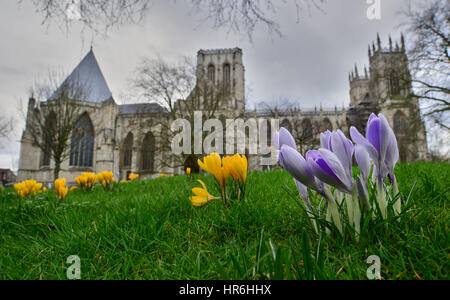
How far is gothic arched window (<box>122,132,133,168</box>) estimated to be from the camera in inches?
1435

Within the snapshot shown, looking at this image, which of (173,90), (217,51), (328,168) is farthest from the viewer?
(217,51)

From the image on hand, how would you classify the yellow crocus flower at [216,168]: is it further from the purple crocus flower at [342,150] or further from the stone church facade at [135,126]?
the stone church facade at [135,126]

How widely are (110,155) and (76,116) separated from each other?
51.5 ft

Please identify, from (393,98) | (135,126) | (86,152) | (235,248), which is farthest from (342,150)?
(86,152)

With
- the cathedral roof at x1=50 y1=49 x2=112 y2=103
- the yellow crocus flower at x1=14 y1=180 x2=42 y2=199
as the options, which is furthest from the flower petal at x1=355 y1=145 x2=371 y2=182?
the cathedral roof at x1=50 y1=49 x2=112 y2=103

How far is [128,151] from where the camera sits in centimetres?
3675

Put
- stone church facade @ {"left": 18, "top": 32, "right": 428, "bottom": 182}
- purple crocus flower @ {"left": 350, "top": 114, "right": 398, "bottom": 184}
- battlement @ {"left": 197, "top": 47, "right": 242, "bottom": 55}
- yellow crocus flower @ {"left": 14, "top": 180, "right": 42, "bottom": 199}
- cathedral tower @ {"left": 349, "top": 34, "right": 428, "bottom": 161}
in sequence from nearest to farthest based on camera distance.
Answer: purple crocus flower @ {"left": 350, "top": 114, "right": 398, "bottom": 184}, yellow crocus flower @ {"left": 14, "top": 180, "right": 42, "bottom": 199}, cathedral tower @ {"left": 349, "top": 34, "right": 428, "bottom": 161}, stone church facade @ {"left": 18, "top": 32, "right": 428, "bottom": 182}, battlement @ {"left": 197, "top": 47, "right": 242, "bottom": 55}

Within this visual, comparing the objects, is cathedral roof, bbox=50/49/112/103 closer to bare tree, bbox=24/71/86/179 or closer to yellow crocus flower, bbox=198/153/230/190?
bare tree, bbox=24/71/86/179

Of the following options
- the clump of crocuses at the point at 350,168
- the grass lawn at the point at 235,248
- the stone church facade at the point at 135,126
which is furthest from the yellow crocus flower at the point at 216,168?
the stone church facade at the point at 135,126

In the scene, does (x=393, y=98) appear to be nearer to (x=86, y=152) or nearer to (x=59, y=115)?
(x=59, y=115)

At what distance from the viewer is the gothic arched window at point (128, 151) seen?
36.4 meters

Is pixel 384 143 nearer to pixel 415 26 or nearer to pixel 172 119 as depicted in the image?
pixel 172 119

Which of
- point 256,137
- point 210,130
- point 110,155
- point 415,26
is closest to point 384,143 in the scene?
point 210,130

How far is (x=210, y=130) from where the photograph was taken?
12.2 m
